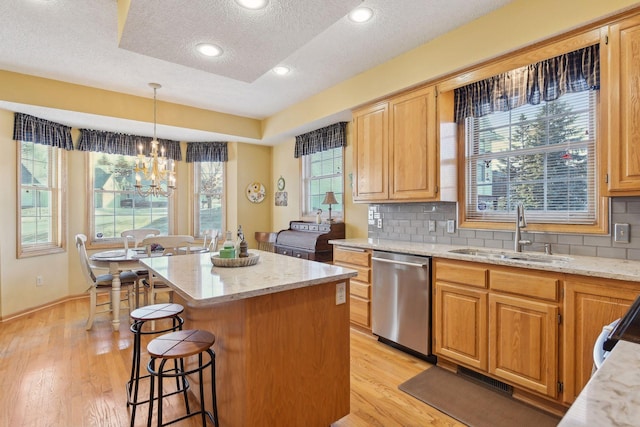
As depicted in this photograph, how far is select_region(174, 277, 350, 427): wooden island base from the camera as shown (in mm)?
1624

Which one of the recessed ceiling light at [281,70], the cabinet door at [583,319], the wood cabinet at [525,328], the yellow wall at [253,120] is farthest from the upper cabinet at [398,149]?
the cabinet door at [583,319]

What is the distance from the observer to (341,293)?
6.35ft

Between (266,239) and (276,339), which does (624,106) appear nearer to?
(276,339)

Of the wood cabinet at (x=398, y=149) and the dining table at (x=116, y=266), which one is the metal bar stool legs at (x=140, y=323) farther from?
the wood cabinet at (x=398, y=149)

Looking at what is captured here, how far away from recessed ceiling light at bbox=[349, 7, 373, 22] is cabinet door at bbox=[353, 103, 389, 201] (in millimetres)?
950

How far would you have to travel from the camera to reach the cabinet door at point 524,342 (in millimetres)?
1994

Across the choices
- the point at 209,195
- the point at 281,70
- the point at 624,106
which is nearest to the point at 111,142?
the point at 209,195

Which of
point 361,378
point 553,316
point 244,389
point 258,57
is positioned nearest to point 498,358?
point 553,316

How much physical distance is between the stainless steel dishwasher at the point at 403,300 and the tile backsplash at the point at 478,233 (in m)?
0.62

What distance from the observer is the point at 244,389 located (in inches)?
63.5

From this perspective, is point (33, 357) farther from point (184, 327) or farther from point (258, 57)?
point (258, 57)

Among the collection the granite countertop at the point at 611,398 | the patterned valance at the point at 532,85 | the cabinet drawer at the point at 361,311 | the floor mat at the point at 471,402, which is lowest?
the floor mat at the point at 471,402

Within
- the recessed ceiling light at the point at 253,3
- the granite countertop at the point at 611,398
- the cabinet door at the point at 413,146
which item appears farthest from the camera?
the cabinet door at the point at 413,146

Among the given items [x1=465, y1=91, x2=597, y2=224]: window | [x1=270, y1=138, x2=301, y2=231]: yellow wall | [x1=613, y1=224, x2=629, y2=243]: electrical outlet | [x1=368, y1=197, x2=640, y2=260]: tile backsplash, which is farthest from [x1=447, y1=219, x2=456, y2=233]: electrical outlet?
[x1=270, y1=138, x2=301, y2=231]: yellow wall
